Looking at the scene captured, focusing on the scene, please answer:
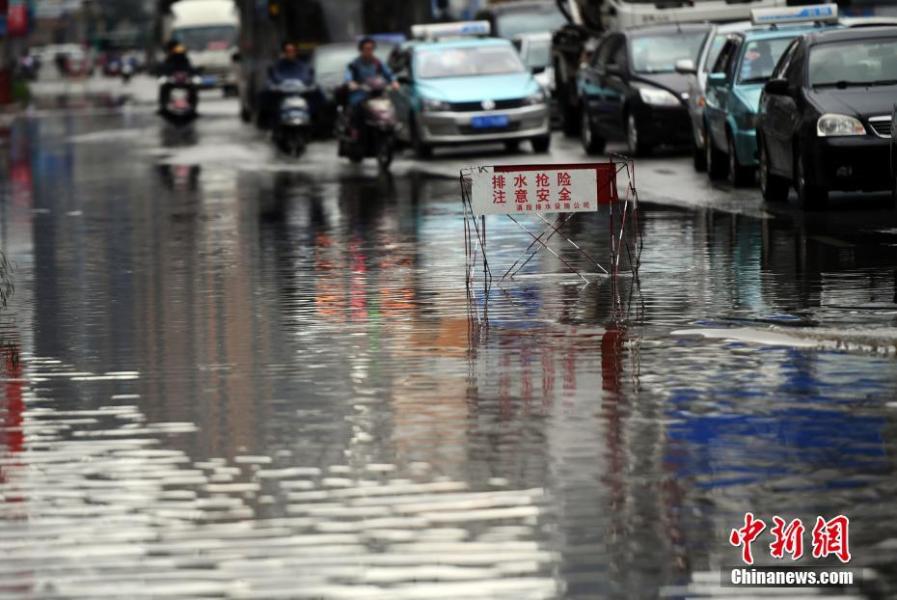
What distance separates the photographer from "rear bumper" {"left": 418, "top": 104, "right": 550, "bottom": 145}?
103ft

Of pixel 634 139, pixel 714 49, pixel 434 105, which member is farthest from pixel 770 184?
pixel 434 105

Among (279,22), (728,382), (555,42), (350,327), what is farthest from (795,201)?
(279,22)

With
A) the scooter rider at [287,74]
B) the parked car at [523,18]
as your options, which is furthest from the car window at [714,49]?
the parked car at [523,18]

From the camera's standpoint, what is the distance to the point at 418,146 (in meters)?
32.3

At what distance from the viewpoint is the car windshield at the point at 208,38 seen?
230 ft

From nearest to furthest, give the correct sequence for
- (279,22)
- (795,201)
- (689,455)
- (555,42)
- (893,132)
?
(689,455), (893,132), (795,201), (555,42), (279,22)

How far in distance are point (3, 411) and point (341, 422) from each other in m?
1.70

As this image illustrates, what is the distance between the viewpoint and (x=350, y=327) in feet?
43.3

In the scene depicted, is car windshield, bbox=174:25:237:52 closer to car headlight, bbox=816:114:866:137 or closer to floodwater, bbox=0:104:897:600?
floodwater, bbox=0:104:897:600

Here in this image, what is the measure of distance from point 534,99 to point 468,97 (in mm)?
901

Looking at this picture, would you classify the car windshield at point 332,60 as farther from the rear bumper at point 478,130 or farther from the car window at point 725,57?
the car window at point 725,57

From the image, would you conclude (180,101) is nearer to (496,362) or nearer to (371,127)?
(371,127)

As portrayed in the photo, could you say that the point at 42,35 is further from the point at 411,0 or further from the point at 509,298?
the point at 509,298

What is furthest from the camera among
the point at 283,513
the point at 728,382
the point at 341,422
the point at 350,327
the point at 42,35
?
the point at 42,35
